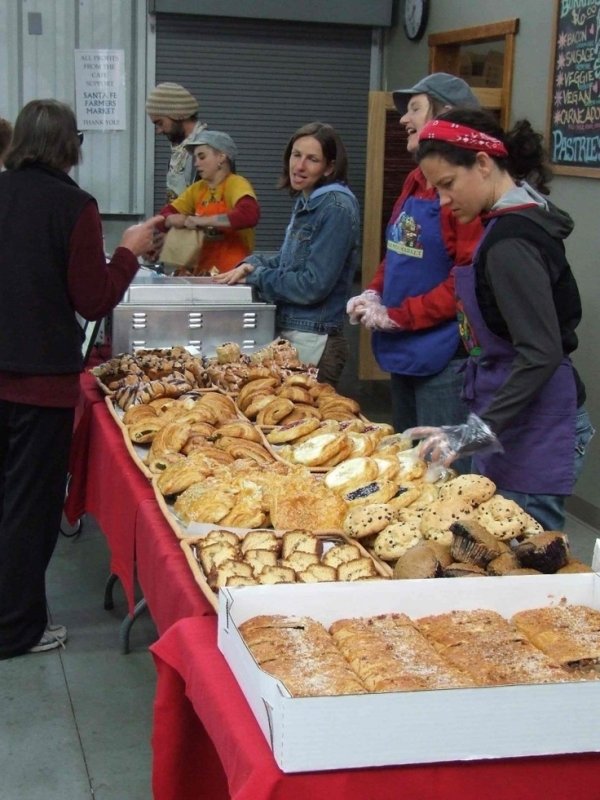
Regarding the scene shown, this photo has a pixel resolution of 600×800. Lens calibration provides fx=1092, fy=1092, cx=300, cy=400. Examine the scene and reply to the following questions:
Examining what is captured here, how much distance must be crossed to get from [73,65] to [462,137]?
5834mm

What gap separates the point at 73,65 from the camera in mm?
7734

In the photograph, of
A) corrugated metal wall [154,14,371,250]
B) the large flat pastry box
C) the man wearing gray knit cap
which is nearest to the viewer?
the large flat pastry box

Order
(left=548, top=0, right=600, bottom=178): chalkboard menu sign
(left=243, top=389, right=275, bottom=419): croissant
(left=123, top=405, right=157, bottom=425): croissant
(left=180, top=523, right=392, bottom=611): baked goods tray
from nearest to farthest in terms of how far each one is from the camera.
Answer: (left=180, top=523, right=392, bottom=611): baked goods tray → (left=123, top=405, right=157, bottom=425): croissant → (left=243, top=389, right=275, bottom=419): croissant → (left=548, top=0, right=600, bottom=178): chalkboard menu sign

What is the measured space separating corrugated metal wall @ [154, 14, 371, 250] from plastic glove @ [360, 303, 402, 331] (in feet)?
15.9

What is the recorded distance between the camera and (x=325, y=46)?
27.0 feet

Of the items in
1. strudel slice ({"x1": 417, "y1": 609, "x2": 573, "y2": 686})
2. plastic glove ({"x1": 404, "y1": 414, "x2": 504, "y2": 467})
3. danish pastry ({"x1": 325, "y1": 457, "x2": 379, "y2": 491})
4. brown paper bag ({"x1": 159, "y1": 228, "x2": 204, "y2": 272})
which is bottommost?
strudel slice ({"x1": 417, "y1": 609, "x2": 573, "y2": 686})

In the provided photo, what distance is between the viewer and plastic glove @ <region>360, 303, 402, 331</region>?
141 inches

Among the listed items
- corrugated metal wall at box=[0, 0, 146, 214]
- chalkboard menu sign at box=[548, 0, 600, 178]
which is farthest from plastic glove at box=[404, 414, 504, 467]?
corrugated metal wall at box=[0, 0, 146, 214]

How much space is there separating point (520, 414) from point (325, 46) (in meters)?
6.22

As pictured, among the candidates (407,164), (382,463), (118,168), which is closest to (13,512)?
(382,463)

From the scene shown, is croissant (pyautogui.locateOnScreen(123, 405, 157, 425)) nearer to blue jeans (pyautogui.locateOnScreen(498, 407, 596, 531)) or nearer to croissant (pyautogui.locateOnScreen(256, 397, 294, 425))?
croissant (pyautogui.locateOnScreen(256, 397, 294, 425))

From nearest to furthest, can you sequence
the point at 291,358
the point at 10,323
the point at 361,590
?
the point at 361,590
the point at 10,323
the point at 291,358

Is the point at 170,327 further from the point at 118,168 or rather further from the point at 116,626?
the point at 118,168

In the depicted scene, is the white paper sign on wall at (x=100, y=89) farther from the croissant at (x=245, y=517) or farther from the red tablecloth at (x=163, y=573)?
the croissant at (x=245, y=517)
